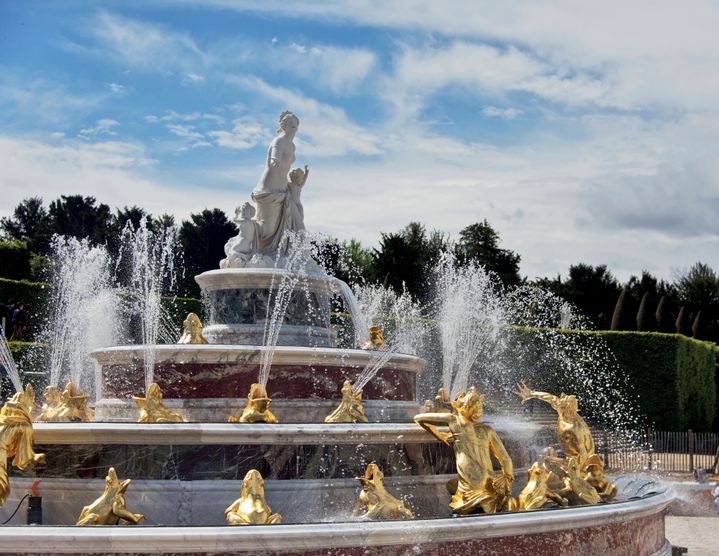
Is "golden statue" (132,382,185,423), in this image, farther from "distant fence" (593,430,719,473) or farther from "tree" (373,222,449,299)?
"tree" (373,222,449,299)

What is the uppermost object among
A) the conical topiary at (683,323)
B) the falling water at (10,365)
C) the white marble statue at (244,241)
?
the white marble statue at (244,241)

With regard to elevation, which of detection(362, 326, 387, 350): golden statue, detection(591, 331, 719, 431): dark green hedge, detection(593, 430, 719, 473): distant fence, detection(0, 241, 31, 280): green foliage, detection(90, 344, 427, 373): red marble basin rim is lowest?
detection(593, 430, 719, 473): distant fence

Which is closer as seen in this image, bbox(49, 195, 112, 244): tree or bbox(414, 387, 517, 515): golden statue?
bbox(414, 387, 517, 515): golden statue

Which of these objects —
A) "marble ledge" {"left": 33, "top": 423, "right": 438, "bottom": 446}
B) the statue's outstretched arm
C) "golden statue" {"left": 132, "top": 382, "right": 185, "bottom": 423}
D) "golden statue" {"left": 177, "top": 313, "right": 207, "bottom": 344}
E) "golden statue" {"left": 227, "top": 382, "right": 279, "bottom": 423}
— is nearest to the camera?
"marble ledge" {"left": 33, "top": 423, "right": 438, "bottom": 446}

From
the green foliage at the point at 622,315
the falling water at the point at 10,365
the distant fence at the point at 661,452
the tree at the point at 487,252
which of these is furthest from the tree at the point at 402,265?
the falling water at the point at 10,365

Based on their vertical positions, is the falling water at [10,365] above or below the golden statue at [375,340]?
below

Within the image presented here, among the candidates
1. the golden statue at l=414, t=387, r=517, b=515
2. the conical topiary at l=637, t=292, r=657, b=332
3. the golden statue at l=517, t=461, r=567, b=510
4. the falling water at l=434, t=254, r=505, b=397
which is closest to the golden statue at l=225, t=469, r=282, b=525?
the golden statue at l=414, t=387, r=517, b=515

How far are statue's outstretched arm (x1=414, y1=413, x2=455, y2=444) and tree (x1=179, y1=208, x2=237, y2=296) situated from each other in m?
39.4

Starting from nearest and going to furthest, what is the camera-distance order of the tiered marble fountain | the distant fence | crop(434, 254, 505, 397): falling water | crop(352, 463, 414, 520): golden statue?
the tiered marble fountain, crop(352, 463, 414, 520): golden statue, crop(434, 254, 505, 397): falling water, the distant fence

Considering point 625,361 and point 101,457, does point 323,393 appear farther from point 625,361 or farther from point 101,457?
point 625,361

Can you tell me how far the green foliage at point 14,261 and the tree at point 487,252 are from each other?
26540 mm

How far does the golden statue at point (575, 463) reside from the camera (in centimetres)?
1020

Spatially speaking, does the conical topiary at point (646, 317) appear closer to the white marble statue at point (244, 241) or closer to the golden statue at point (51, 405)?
the white marble statue at point (244, 241)

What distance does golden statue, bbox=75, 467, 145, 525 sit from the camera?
8.03m
